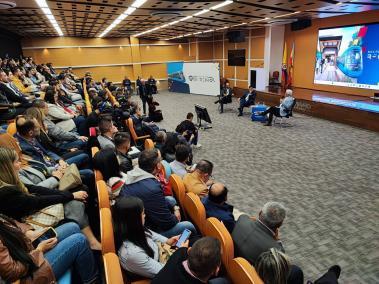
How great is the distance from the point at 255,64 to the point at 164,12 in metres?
7.78

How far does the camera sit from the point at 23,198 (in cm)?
A: 198

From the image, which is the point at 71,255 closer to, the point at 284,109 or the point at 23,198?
the point at 23,198

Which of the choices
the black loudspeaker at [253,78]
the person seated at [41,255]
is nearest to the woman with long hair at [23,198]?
the person seated at [41,255]

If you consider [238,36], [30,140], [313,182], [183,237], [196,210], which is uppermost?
[238,36]

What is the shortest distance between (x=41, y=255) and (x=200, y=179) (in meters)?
1.75

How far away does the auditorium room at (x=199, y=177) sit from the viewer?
1760 mm

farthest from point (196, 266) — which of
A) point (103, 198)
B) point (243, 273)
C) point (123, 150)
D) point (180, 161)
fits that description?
point (123, 150)

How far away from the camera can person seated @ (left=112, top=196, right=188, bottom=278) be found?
5.60 ft

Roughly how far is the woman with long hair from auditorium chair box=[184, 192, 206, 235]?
2.88ft

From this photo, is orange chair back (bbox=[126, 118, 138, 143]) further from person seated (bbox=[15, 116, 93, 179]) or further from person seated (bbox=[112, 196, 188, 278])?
person seated (bbox=[112, 196, 188, 278])

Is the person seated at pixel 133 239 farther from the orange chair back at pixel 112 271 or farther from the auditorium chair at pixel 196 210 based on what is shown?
the auditorium chair at pixel 196 210

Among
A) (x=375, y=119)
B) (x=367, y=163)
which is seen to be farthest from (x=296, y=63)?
(x=367, y=163)

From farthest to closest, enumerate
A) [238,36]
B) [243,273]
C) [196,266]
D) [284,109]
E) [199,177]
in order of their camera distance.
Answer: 1. [238,36]
2. [284,109]
3. [199,177]
4. [243,273]
5. [196,266]

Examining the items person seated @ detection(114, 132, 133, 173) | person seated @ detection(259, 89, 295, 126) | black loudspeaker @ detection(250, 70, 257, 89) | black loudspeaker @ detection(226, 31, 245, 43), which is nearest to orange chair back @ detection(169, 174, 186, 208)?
person seated @ detection(114, 132, 133, 173)
